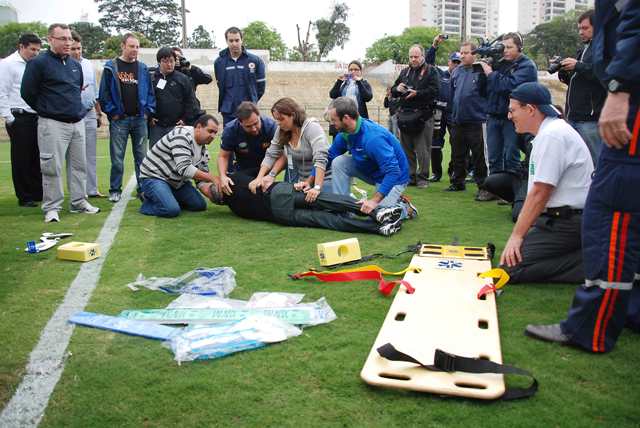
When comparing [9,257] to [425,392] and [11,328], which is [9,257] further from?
[425,392]

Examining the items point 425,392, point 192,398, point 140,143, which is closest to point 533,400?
point 425,392

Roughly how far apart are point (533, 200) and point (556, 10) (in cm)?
19819

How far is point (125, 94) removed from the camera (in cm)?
710

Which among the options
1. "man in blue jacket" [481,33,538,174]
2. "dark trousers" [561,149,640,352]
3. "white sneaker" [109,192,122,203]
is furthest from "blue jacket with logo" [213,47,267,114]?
"dark trousers" [561,149,640,352]

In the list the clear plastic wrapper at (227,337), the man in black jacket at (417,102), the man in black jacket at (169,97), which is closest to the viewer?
the clear plastic wrapper at (227,337)

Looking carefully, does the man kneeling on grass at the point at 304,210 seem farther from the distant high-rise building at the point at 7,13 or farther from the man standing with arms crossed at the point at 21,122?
the distant high-rise building at the point at 7,13

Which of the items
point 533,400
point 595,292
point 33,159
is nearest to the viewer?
point 533,400

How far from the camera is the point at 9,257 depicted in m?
4.75

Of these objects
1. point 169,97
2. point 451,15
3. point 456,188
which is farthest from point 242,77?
point 451,15

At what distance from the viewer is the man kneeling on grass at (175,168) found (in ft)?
21.0

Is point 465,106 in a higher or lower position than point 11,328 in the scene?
higher

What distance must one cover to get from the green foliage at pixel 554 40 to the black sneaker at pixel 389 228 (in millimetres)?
83291

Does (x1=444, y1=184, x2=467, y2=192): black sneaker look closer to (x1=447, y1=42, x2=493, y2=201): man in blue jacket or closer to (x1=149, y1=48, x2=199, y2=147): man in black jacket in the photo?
(x1=447, y1=42, x2=493, y2=201): man in blue jacket

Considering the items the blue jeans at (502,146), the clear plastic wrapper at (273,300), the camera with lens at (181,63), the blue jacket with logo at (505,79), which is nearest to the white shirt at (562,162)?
the clear plastic wrapper at (273,300)
